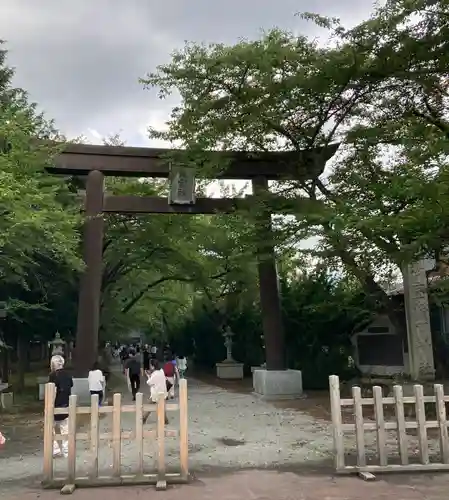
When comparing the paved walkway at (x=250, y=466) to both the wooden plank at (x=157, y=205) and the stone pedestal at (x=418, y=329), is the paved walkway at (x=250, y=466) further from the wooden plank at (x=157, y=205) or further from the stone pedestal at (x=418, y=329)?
the wooden plank at (x=157, y=205)

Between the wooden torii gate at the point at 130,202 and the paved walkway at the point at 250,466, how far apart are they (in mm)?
4567

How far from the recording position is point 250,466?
27.4ft

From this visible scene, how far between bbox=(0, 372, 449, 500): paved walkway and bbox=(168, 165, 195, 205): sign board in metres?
7.26

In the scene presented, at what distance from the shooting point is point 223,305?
31.3m

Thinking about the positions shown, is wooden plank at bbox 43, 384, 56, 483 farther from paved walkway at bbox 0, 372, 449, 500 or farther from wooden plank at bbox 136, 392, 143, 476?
wooden plank at bbox 136, 392, 143, 476

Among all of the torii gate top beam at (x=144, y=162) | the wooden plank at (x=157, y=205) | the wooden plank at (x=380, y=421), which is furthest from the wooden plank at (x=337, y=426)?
the wooden plank at (x=157, y=205)

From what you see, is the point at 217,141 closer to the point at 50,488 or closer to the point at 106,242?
the point at 106,242

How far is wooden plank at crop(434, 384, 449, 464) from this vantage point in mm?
7562

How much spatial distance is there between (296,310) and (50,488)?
51.2 ft

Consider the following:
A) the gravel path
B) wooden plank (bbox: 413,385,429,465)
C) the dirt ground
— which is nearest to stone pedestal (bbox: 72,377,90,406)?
the gravel path

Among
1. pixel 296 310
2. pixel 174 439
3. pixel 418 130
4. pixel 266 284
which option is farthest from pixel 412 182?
pixel 296 310

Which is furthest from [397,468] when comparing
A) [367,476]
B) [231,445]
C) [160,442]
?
[231,445]

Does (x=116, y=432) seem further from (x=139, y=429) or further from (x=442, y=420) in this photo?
(x=442, y=420)

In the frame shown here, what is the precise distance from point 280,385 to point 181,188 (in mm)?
7253
